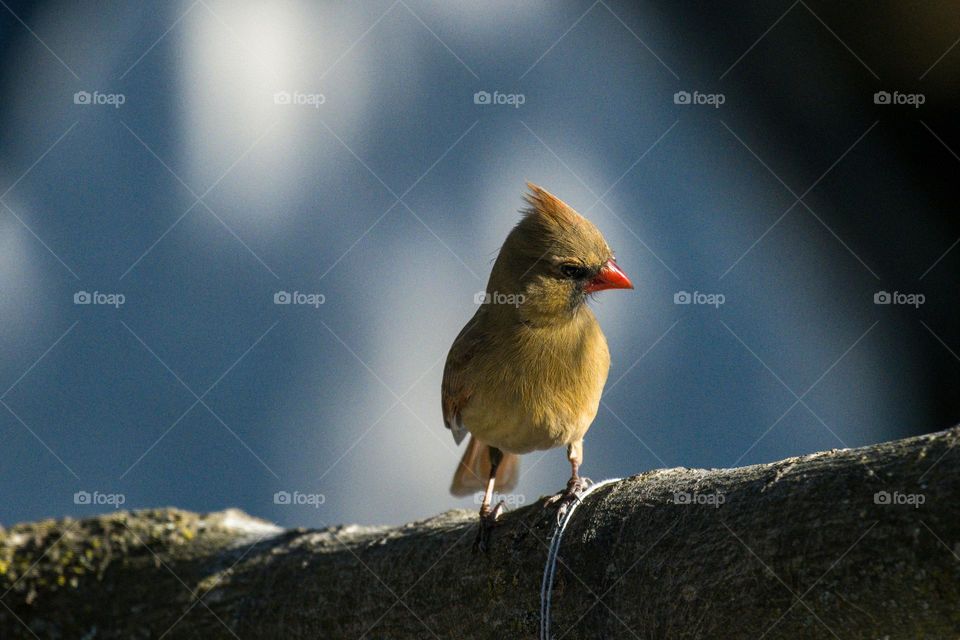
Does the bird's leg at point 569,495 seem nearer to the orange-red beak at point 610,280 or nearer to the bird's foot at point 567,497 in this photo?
the bird's foot at point 567,497

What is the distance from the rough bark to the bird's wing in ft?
1.28

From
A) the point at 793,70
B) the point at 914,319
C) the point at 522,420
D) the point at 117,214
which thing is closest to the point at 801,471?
the point at 522,420

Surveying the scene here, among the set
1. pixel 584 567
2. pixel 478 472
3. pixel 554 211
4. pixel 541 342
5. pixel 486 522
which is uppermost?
pixel 554 211

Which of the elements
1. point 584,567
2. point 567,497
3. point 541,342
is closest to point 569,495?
point 567,497

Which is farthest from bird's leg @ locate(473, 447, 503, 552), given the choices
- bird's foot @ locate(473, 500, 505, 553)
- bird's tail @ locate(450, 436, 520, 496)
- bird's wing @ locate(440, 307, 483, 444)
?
bird's tail @ locate(450, 436, 520, 496)

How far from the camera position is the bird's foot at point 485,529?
208cm

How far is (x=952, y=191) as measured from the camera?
326 cm

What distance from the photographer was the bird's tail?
3027 mm

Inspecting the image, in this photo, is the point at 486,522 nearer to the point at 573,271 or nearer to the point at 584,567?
the point at 584,567

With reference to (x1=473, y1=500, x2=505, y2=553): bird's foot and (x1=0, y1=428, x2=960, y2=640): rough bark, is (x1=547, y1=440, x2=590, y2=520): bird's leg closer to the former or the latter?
(x1=0, y1=428, x2=960, y2=640): rough bark

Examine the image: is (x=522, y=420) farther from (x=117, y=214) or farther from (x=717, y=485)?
(x=117, y=214)

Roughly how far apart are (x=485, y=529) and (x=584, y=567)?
37cm

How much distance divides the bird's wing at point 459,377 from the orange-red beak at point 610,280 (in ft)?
1.28

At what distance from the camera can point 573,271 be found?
253 cm
